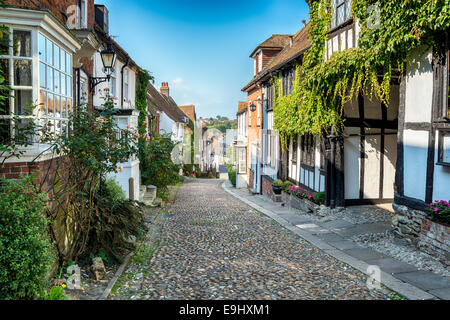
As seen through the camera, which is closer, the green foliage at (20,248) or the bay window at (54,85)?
the green foliage at (20,248)

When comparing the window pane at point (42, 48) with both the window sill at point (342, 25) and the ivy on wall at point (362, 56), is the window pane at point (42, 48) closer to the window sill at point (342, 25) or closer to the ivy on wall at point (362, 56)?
the ivy on wall at point (362, 56)

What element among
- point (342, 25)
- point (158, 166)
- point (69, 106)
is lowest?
point (158, 166)

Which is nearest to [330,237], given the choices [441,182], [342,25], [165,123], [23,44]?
[441,182]

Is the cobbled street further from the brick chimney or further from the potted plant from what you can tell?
the brick chimney

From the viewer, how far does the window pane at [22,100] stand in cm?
502

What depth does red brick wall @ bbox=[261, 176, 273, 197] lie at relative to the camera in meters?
18.4

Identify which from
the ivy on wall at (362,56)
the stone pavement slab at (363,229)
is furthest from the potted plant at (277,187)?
the stone pavement slab at (363,229)

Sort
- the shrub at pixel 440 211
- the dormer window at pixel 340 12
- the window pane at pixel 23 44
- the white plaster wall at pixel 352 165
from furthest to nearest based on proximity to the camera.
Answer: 1. the white plaster wall at pixel 352 165
2. the dormer window at pixel 340 12
3. the shrub at pixel 440 211
4. the window pane at pixel 23 44

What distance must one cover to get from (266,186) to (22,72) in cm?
1572

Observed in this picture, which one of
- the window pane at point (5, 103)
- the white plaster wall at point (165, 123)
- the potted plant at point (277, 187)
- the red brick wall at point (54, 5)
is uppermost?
the red brick wall at point (54, 5)

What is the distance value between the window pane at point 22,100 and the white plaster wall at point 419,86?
7.19 metres

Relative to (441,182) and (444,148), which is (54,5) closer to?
(444,148)

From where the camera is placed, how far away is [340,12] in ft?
34.9

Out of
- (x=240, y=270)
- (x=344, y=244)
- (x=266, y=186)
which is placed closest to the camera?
(x=240, y=270)
